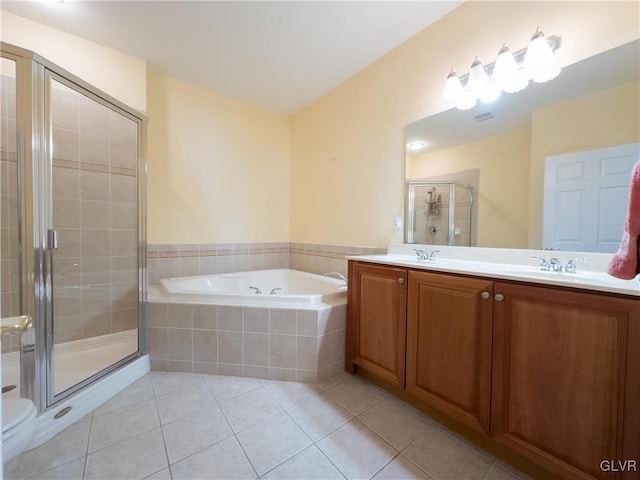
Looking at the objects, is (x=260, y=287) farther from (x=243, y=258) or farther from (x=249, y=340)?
(x=249, y=340)

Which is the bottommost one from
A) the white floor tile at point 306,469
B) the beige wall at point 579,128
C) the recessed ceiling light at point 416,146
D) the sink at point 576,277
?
the white floor tile at point 306,469

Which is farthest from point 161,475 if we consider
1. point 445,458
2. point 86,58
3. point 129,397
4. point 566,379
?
point 86,58

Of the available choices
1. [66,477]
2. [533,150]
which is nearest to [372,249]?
[533,150]

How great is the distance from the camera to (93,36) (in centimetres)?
201

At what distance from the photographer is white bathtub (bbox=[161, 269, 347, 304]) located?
6.50 ft

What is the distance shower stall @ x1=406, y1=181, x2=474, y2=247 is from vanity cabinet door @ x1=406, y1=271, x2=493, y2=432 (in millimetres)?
552

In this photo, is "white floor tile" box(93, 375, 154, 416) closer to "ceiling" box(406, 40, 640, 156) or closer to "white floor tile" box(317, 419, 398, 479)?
"white floor tile" box(317, 419, 398, 479)

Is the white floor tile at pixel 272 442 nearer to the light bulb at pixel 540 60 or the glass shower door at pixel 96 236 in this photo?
the glass shower door at pixel 96 236

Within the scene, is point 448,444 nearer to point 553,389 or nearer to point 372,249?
point 553,389

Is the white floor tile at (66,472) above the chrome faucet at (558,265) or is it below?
below

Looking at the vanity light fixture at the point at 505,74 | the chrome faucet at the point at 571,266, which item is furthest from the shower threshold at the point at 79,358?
the vanity light fixture at the point at 505,74

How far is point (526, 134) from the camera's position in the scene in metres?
1.55

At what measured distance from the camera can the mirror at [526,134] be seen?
1.26m

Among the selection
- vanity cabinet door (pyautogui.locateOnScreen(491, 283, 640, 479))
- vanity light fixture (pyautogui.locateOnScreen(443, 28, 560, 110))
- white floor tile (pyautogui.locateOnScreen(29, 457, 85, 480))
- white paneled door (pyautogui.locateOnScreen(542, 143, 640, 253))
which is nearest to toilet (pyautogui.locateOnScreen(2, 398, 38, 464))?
white floor tile (pyautogui.locateOnScreen(29, 457, 85, 480))
